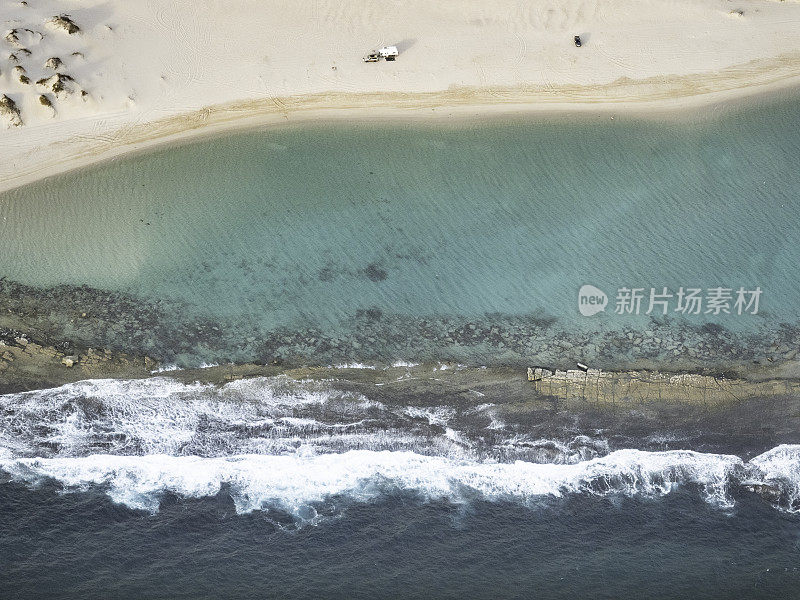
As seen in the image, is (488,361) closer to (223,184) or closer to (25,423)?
(223,184)

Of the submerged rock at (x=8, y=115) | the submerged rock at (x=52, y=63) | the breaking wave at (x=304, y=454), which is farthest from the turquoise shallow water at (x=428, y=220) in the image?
the submerged rock at (x=52, y=63)

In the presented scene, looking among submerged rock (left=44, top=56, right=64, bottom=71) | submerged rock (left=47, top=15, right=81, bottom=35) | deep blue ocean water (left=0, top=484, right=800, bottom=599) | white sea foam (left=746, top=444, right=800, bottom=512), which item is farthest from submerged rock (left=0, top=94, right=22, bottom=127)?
white sea foam (left=746, top=444, right=800, bottom=512)

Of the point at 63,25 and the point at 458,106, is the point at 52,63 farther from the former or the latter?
the point at 458,106

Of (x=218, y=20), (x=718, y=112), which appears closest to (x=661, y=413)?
(x=718, y=112)

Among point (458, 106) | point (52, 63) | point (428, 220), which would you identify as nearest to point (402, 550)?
point (428, 220)

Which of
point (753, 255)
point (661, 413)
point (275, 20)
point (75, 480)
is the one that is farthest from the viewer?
point (275, 20)

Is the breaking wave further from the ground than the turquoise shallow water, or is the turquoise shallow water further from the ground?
the turquoise shallow water

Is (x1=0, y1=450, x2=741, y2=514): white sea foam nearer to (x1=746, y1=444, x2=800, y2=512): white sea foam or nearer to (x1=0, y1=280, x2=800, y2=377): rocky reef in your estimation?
(x1=746, y1=444, x2=800, y2=512): white sea foam
